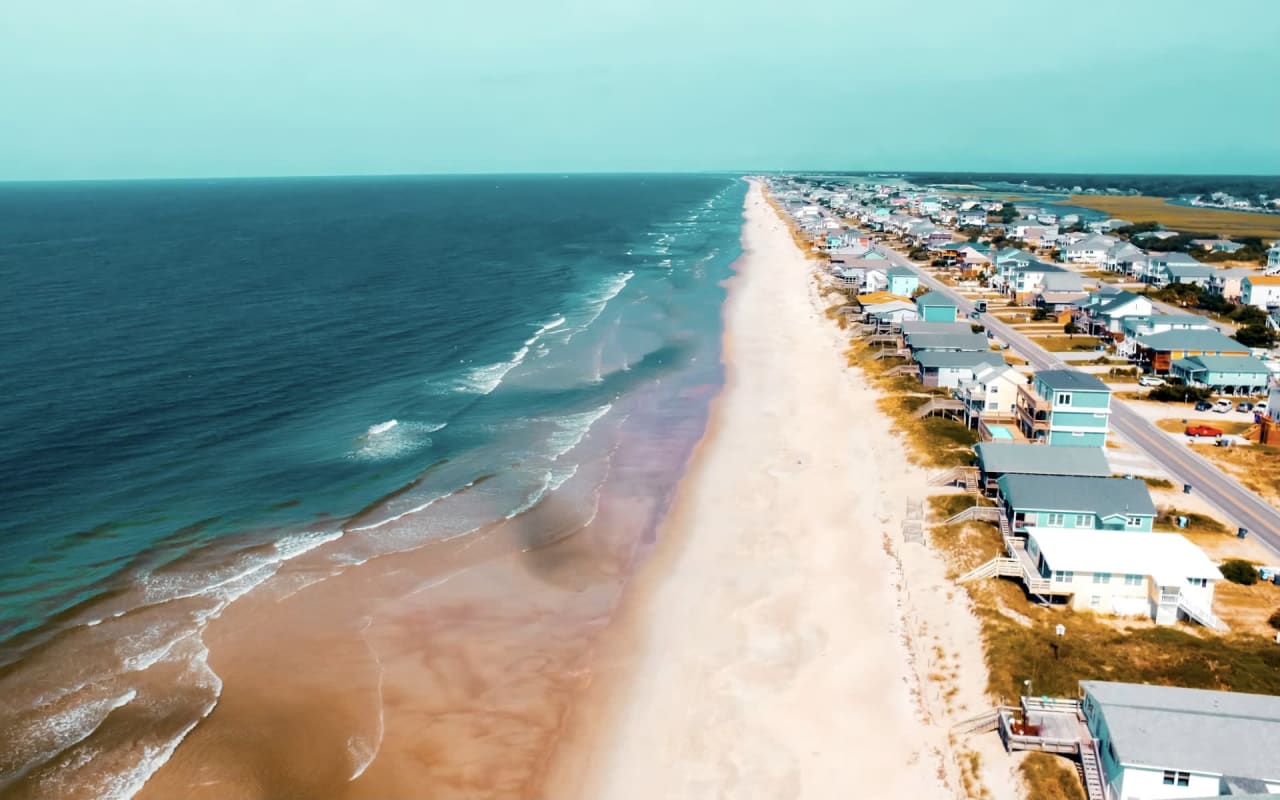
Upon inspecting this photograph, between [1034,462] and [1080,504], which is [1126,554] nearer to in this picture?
[1080,504]

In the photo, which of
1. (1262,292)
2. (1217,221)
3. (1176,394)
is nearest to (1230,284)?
(1262,292)

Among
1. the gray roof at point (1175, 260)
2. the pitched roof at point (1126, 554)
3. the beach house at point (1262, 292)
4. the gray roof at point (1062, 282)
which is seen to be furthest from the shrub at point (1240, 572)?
the gray roof at point (1175, 260)

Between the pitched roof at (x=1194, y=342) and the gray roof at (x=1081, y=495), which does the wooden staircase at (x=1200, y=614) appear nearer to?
the gray roof at (x=1081, y=495)

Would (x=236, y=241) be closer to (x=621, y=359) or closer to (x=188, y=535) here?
(x=621, y=359)

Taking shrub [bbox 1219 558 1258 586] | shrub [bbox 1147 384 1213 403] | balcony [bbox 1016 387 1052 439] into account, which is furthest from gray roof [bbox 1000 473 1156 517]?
shrub [bbox 1147 384 1213 403]

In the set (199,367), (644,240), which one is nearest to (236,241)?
(644,240)
